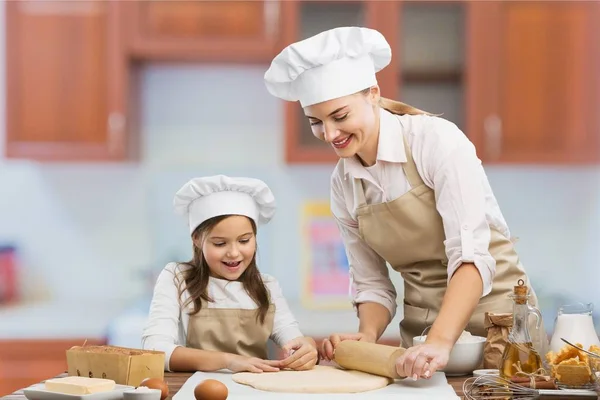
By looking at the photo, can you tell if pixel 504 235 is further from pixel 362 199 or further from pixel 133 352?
pixel 133 352

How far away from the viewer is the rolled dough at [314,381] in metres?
1.61

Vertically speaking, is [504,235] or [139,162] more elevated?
[139,162]

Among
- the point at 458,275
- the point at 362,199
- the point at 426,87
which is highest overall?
the point at 426,87

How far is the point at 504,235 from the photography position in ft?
6.93

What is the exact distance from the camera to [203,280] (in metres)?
2.11

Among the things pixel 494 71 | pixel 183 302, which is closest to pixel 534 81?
pixel 494 71

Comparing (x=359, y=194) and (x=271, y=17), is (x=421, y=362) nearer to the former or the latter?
(x=359, y=194)

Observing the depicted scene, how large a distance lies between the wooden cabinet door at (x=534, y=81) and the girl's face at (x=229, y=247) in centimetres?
195

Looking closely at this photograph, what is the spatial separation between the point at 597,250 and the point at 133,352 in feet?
9.95

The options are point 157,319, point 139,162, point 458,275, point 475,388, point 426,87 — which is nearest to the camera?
point 475,388

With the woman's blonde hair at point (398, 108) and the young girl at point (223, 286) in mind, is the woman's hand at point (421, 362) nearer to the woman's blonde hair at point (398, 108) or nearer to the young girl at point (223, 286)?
the young girl at point (223, 286)

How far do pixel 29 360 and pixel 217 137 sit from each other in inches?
49.5

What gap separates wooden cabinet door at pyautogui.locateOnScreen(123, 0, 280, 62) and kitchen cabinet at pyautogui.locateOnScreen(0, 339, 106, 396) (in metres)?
1.23

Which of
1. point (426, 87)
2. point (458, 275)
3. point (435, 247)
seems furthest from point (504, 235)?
point (426, 87)
